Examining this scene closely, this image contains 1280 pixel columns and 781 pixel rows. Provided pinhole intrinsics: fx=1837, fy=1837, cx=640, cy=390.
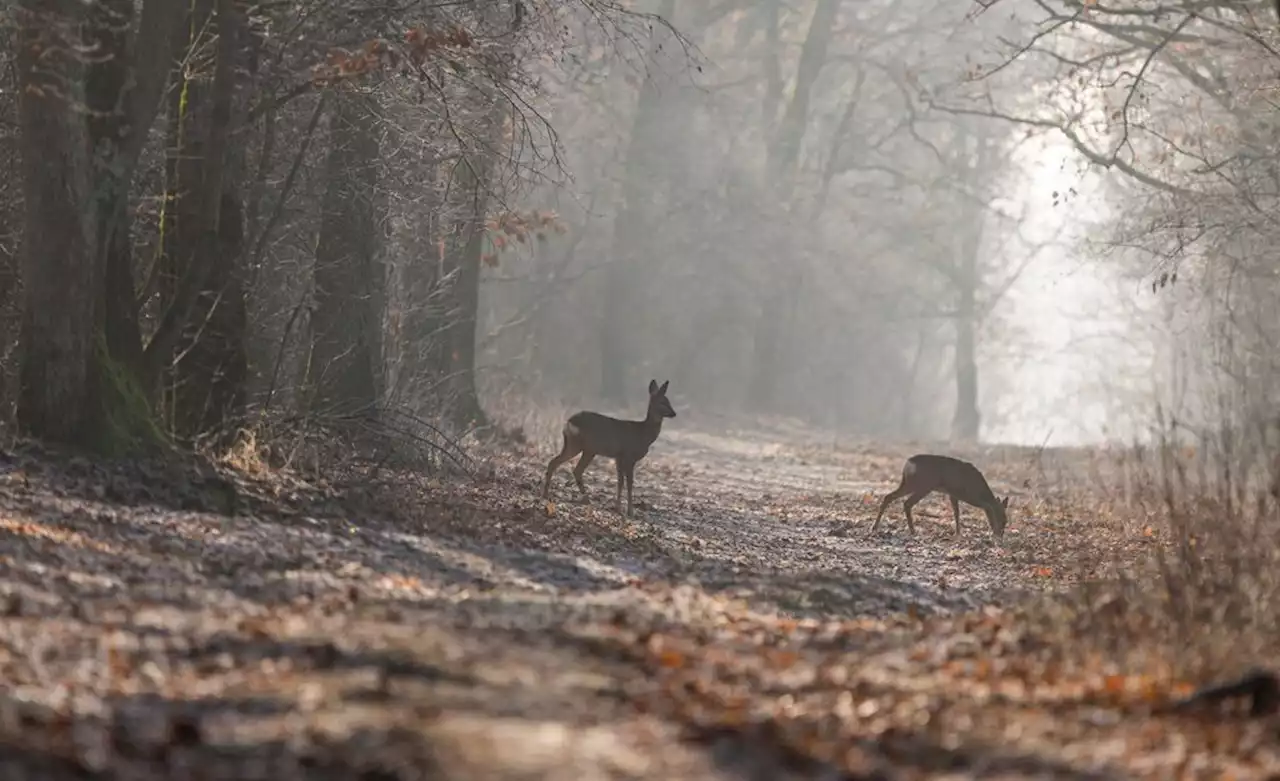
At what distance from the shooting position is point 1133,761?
6.59 meters

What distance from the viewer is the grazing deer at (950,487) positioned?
62.6 feet

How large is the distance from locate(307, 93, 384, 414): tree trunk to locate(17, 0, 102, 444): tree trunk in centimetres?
478

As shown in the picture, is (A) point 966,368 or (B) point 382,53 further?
(A) point 966,368

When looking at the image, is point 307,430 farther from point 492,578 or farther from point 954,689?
point 954,689

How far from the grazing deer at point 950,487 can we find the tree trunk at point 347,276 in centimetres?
568

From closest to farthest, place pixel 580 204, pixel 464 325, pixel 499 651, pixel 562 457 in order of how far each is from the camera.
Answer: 1. pixel 499 651
2. pixel 562 457
3. pixel 464 325
4. pixel 580 204

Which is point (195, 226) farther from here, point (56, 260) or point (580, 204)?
point (580, 204)

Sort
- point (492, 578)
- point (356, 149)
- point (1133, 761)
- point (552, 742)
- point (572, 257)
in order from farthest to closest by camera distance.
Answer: point (572, 257) → point (356, 149) → point (492, 578) → point (1133, 761) → point (552, 742)

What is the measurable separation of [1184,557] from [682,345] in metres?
42.0

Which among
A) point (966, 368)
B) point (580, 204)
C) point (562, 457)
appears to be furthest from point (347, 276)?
point (966, 368)

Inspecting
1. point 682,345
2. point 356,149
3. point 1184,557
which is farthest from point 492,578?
point 682,345

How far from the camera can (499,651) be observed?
24.9ft

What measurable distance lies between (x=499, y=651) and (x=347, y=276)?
12.4 metres

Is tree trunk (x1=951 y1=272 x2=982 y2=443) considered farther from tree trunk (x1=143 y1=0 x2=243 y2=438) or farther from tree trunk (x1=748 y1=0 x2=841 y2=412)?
tree trunk (x1=143 y1=0 x2=243 y2=438)
